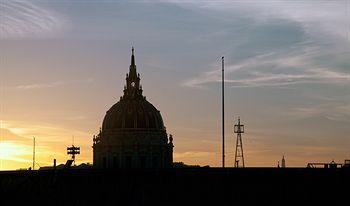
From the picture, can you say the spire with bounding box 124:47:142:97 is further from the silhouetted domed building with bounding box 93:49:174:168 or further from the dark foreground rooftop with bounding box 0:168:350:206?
the dark foreground rooftop with bounding box 0:168:350:206

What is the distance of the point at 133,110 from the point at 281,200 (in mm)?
94155

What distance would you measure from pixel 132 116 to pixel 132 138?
457 cm

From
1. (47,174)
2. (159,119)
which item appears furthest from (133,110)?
(47,174)

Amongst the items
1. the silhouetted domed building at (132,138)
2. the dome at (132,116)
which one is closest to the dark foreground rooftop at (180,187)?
the silhouetted domed building at (132,138)

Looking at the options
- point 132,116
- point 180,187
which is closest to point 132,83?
point 132,116

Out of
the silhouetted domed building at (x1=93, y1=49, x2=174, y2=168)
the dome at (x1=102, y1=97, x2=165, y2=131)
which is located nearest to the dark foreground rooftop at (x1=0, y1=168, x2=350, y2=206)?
the silhouetted domed building at (x1=93, y1=49, x2=174, y2=168)

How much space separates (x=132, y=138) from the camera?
552 ft

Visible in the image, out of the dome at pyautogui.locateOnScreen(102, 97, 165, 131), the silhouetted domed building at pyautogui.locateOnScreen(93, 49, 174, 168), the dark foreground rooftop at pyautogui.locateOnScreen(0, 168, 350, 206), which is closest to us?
the dark foreground rooftop at pyautogui.locateOnScreen(0, 168, 350, 206)

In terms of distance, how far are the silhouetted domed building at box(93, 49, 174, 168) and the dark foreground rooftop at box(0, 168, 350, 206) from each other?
84.7m

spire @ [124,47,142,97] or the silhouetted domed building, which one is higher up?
spire @ [124,47,142,97]

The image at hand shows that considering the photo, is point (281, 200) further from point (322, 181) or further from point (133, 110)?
point (133, 110)

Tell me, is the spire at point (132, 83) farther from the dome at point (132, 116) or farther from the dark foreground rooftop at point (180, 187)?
the dark foreground rooftop at point (180, 187)

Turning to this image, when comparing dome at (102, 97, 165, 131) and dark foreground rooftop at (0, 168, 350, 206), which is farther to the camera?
dome at (102, 97, 165, 131)

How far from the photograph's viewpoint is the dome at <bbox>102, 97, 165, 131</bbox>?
6649 inches
